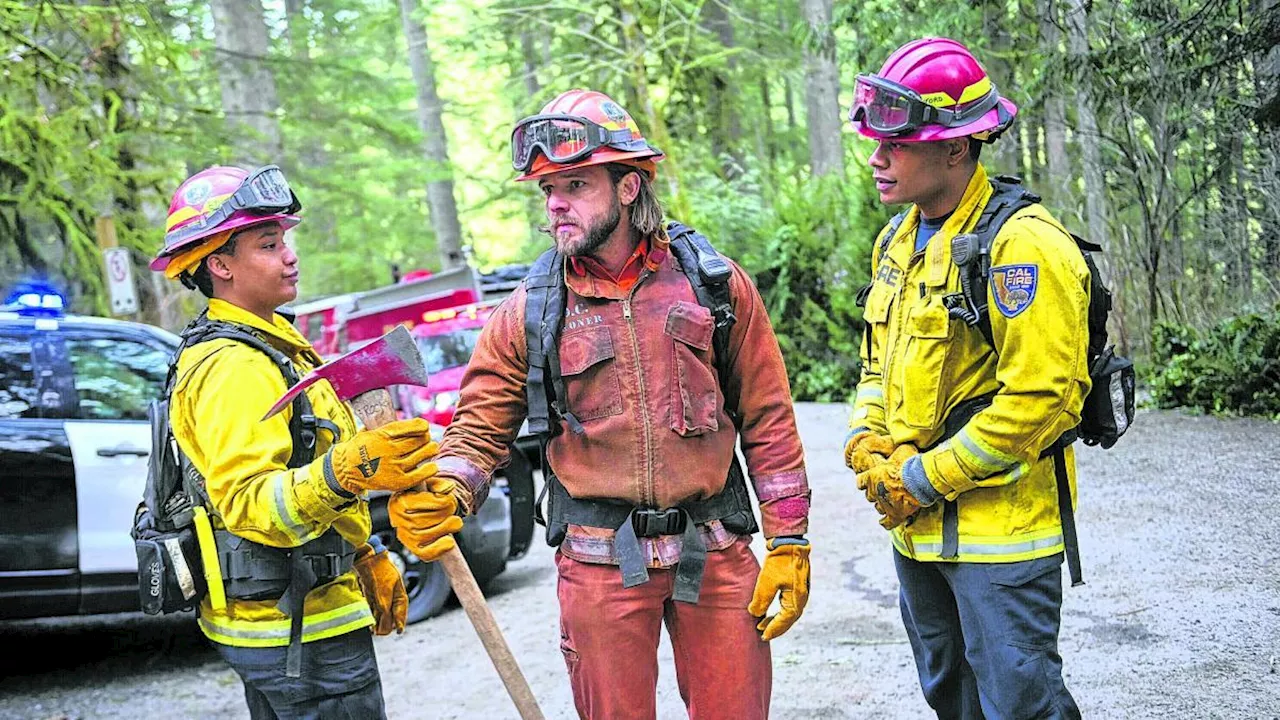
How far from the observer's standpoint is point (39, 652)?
727 centimetres

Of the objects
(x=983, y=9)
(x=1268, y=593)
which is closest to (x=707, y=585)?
(x=1268, y=593)

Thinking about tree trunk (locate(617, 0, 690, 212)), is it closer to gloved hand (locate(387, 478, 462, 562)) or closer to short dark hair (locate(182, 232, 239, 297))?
short dark hair (locate(182, 232, 239, 297))

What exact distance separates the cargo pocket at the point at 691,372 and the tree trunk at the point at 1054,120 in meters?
7.96

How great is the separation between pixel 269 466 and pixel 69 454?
3.52 metres

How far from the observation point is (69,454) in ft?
19.9

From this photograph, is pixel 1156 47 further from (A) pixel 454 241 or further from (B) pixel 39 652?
(A) pixel 454 241

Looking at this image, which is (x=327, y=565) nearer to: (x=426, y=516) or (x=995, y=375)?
(x=426, y=516)

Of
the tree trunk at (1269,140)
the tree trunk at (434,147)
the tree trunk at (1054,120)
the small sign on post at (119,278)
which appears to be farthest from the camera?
the tree trunk at (434,147)

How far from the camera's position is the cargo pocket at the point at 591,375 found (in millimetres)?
3143

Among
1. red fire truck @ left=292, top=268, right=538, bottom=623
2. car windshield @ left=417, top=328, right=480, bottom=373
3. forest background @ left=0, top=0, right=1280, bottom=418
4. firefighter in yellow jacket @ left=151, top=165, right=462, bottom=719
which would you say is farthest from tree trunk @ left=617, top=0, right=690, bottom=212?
firefighter in yellow jacket @ left=151, top=165, right=462, bottom=719

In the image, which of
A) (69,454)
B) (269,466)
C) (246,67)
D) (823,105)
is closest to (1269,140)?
(269,466)

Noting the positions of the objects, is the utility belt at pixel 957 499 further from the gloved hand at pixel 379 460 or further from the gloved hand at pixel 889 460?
the gloved hand at pixel 379 460

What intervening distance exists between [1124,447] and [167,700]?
677 centimetres

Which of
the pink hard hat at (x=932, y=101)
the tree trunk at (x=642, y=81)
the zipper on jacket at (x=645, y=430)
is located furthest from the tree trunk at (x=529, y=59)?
the zipper on jacket at (x=645, y=430)
